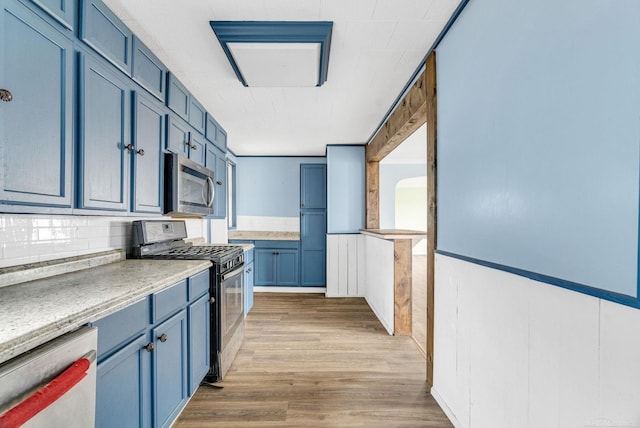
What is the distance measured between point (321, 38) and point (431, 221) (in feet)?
4.33

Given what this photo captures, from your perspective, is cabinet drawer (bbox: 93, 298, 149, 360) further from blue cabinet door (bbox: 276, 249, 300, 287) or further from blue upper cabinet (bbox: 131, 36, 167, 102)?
blue cabinet door (bbox: 276, 249, 300, 287)

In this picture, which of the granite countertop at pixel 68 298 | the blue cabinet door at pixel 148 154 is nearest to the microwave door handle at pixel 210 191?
the blue cabinet door at pixel 148 154

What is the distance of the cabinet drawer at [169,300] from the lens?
1.39 meters

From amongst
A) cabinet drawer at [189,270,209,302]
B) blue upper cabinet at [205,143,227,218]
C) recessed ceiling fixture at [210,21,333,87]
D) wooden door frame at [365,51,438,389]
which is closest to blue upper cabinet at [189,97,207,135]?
blue upper cabinet at [205,143,227,218]

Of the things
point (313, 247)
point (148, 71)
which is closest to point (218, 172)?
point (148, 71)

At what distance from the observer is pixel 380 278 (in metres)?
3.43

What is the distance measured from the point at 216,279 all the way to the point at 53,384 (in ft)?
4.33

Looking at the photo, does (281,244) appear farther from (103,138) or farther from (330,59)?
(103,138)

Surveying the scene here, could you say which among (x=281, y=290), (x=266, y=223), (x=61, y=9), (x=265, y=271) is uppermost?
(x=61, y=9)

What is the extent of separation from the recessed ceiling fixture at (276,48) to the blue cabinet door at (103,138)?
651 mm

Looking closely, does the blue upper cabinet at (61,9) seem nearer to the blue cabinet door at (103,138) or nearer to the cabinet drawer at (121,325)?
the blue cabinet door at (103,138)

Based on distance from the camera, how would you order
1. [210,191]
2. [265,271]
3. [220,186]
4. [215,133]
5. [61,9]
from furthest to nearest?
[265,271] → [220,186] → [215,133] → [210,191] → [61,9]

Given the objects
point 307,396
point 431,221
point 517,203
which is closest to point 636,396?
point 517,203

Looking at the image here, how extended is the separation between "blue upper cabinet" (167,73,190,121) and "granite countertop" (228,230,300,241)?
8.11 feet
